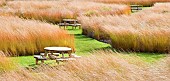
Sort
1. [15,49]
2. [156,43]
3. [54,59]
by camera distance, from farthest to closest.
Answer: [156,43] → [15,49] → [54,59]

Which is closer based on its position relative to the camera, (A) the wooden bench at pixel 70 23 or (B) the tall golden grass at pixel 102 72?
(B) the tall golden grass at pixel 102 72

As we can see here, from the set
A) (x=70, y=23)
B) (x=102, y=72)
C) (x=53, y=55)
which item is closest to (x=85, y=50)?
(x=53, y=55)

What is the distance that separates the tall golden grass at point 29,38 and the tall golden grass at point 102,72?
5293 millimetres

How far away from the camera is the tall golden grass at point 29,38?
14.1 meters

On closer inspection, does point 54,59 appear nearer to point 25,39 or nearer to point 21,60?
point 21,60

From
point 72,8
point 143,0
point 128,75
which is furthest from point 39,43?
point 143,0

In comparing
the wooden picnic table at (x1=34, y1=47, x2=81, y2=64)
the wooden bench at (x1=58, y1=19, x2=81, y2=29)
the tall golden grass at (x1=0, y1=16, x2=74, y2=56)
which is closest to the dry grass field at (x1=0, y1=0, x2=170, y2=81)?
the tall golden grass at (x1=0, y1=16, x2=74, y2=56)

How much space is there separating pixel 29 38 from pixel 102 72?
6.73 m

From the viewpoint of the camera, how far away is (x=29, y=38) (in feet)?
47.7

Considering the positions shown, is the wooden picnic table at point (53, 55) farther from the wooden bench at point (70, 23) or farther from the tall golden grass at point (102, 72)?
A: the wooden bench at point (70, 23)

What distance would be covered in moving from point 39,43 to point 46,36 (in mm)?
372

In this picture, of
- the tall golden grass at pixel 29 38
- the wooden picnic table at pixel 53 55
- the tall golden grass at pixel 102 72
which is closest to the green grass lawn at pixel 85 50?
the wooden picnic table at pixel 53 55

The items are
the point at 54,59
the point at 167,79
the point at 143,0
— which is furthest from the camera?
the point at 143,0

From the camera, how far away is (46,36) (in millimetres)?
14883
